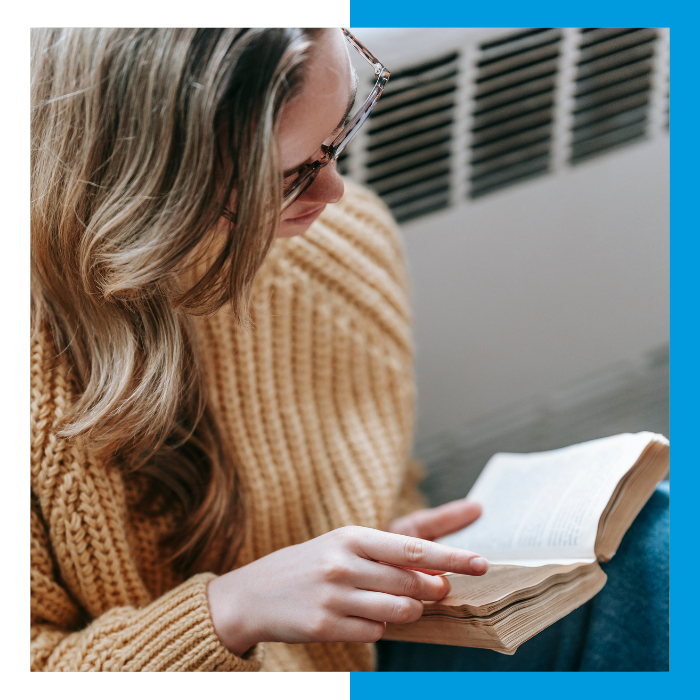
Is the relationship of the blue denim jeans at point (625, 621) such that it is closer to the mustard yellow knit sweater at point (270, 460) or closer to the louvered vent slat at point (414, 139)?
the mustard yellow knit sweater at point (270, 460)

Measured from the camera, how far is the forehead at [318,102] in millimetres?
420

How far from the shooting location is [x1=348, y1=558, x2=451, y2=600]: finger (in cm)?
45

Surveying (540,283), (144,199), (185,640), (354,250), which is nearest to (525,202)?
(540,283)

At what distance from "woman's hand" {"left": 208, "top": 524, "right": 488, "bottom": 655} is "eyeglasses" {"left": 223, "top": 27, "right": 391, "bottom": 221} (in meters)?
0.26

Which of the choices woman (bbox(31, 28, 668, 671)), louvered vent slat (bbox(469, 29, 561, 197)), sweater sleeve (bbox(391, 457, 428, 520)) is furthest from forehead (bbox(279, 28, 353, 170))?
sweater sleeve (bbox(391, 457, 428, 520))

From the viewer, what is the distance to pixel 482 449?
2.32 ft

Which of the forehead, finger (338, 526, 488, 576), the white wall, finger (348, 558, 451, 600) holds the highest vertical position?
the forehead

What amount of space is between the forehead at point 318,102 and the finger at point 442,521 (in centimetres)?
41

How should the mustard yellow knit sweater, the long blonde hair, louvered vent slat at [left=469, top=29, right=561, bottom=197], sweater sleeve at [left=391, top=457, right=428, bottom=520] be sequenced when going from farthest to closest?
sweater sleeve at [left=391, top=457, right=428, bottom=520], louvered vent slat at [left=469, top=29, right=561, bottom=197], the mustard yellow knit sweater, the long blonde hair

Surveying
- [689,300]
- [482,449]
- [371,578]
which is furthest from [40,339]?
[689,300]

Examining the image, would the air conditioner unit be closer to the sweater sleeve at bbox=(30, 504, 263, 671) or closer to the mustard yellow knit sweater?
the mustard yellow knit sweater

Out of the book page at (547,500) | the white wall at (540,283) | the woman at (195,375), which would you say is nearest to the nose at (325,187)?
the woman at (195,375)

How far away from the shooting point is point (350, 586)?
450 mm

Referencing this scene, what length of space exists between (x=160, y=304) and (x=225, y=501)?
0.22 metres
